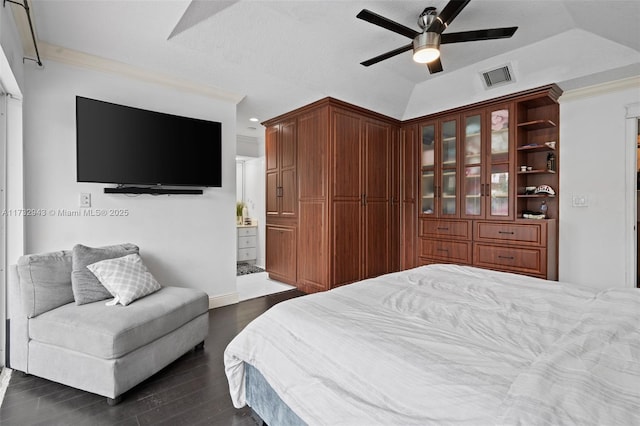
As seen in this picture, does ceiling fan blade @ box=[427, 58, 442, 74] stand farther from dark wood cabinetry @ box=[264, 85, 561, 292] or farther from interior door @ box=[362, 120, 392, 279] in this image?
interior door @ box=[362, 120, 392, 279]

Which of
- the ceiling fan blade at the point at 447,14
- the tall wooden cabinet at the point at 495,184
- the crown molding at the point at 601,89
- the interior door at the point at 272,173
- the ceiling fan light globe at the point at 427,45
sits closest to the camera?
the ceiling fan blade at the point at 447,14

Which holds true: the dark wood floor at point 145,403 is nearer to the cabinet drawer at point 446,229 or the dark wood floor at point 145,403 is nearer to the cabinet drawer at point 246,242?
the cabinet drawer at point 446,229

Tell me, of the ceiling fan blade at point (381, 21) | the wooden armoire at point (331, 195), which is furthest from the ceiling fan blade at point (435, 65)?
the wooden armoire at point (331, 195)

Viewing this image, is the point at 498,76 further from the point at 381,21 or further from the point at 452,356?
the point at 452,356

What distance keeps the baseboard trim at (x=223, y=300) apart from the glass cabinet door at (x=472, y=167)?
2959mm

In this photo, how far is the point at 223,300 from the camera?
3.55m

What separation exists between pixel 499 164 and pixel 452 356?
322 cm

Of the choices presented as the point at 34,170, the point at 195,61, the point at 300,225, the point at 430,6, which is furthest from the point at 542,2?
the point at 34,170

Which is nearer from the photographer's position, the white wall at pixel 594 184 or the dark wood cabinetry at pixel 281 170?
the white wall at pixel 594 184

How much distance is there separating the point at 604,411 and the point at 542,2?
115 inches

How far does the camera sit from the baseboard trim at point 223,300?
3.46m

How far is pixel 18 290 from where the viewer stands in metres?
2.01

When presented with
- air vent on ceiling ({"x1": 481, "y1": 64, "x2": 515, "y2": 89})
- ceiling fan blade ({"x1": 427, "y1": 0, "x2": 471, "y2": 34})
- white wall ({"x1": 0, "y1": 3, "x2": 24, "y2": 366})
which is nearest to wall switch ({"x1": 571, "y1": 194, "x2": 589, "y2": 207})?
air vent on ceiling ({"x1": 481, "y1": 64, "x2": 515, "y2": 89})

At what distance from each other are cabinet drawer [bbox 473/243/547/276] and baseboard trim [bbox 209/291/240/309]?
2.86 meters
